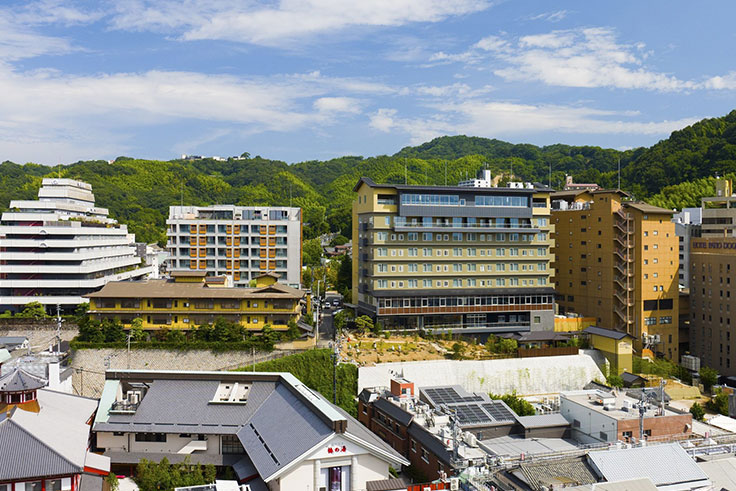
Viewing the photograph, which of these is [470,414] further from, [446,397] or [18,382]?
[18,382]

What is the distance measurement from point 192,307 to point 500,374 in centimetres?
2670

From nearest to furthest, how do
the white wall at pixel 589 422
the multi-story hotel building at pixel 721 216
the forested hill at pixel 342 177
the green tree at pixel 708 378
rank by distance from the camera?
the white wall at pixel 589 422 < the green tree at pixel 708 378 < the multi-story hotel building at pixel 721 216 < the forested hill at pixel 342 177

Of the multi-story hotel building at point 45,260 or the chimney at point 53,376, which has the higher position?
the multi-story hotel building at point 45,260

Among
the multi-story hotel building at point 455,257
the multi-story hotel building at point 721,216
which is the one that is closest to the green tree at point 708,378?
the multi-story hotel building at point 455,257

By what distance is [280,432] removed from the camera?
28.7m

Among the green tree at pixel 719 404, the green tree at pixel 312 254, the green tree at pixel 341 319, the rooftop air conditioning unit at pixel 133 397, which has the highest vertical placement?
the green tree at pixel 312 254

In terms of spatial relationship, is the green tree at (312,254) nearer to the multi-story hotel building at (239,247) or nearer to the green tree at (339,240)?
the green tree at (339,240)

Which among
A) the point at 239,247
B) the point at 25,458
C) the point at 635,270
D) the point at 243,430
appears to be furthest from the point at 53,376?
the point at 635,270

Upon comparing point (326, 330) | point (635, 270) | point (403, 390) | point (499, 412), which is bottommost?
point (499, 412)

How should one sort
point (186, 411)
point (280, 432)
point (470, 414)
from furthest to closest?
point (470, 414) → point (186, 411) → point (280, 432)

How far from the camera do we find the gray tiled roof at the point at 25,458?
24.1 m

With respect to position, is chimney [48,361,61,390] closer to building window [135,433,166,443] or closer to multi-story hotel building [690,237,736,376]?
building window [135,433,166,443]

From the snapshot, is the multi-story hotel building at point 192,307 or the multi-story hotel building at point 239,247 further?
the multi-story hotel building at point 239,247

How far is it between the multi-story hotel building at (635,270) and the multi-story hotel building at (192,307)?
105 feet
